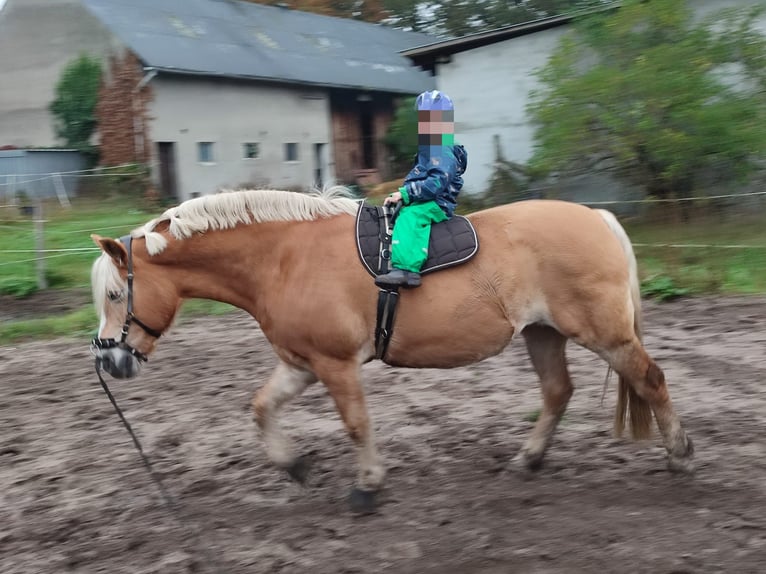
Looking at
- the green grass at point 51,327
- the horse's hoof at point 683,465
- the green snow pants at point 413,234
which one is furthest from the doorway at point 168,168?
the horse's hoof at point 683,465

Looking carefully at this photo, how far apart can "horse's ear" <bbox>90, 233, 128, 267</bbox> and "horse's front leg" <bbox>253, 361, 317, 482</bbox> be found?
1.02 meters

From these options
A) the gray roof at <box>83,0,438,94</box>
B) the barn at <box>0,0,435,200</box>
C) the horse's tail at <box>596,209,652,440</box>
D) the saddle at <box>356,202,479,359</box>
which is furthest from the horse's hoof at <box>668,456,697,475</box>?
the barn at <box>0,0,435,200</box>

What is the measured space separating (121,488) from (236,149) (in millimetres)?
21409

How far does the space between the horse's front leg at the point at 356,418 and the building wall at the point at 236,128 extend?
60.1 feet

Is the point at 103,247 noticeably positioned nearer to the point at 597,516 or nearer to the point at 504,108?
the point at 597,516

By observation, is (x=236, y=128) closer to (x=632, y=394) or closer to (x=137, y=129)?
(x=137, y=129)

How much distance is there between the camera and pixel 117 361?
4.17m

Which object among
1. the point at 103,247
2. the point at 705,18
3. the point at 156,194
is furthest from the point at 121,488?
the point at 156,194

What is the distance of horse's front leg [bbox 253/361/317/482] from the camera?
4.32 m

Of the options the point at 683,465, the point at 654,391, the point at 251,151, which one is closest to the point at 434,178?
the point at 654,391

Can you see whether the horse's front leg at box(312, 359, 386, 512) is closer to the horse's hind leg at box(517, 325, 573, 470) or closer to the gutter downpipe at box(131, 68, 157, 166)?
the horse's hind leg at box(517, 325, 573, 470)

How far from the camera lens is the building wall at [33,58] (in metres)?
23.7

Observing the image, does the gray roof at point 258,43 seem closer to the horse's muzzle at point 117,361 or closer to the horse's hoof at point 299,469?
the horse's muzzle at point 117,361

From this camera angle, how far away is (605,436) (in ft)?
16.8
